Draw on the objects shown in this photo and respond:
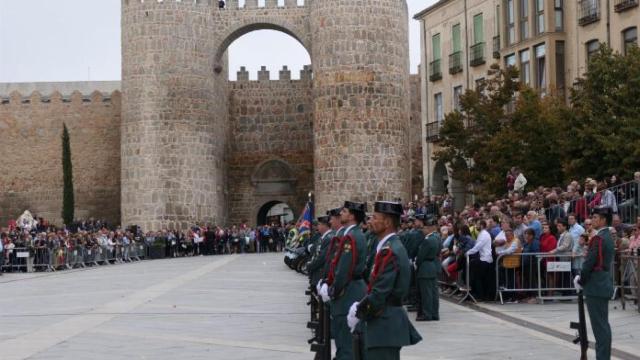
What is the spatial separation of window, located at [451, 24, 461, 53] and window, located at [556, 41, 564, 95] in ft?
26.0

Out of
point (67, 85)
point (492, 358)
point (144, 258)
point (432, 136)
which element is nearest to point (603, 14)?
point (432, 136)

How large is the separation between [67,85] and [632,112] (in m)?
62.9

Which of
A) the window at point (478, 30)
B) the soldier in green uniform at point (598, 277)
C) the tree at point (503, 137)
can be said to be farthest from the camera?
the window at point (478, 30)

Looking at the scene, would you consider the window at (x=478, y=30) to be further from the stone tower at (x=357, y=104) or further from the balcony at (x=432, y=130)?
the stone tower at (x=357, y=104)

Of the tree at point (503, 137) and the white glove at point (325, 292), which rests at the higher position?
the tree at point (503, 137)

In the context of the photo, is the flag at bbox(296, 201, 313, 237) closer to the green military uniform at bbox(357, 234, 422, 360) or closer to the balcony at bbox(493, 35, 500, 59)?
the balcony at bbox(493, 35, 500, 59)

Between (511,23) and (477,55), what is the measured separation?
297 cm

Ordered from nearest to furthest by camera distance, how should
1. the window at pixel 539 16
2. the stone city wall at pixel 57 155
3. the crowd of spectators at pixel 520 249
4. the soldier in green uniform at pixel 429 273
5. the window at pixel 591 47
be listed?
the soldier in green uniform at pixel 429 273
the crowd of spectators at pixel 520 249
the window at pixel 591 47
the window at pixel 539 16
the stone city wall at pixel 57 155

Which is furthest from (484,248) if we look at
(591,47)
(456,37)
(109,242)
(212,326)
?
(456,37)

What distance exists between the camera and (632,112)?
27812 mm

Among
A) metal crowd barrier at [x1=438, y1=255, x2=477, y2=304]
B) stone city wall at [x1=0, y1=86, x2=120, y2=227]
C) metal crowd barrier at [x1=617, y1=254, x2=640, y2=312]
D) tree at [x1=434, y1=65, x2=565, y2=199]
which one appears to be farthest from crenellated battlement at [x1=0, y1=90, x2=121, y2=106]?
metal crowd barrier at [x1=617, y1=254, x2=640, y2=312]

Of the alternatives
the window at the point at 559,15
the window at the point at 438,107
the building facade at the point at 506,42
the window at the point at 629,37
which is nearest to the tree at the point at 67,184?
the building facade at the point at 506,42

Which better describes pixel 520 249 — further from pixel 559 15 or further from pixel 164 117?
pixel 164 117

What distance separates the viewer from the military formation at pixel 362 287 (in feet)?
28.4
